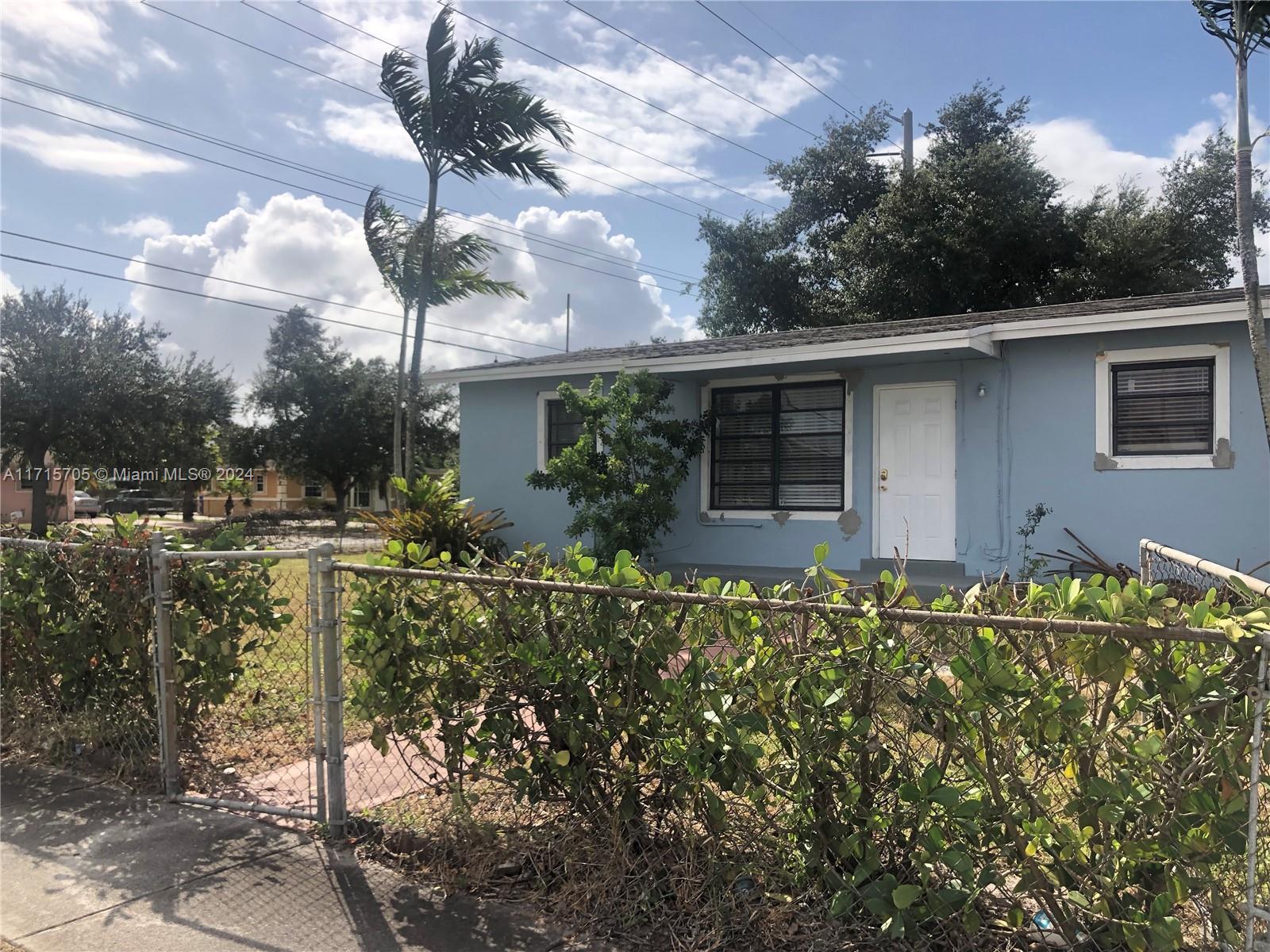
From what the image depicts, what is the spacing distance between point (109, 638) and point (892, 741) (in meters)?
4.10

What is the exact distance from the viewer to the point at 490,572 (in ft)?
11.5

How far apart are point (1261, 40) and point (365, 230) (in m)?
12.9

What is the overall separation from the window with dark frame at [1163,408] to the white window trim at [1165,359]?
0.05 m

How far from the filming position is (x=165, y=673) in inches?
173

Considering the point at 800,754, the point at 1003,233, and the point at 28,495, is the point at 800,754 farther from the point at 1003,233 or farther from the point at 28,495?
the point at 28,495

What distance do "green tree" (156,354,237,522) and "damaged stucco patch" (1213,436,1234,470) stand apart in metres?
23.7

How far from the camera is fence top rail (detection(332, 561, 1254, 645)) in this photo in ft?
7.55

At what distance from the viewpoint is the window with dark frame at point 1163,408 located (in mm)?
9297

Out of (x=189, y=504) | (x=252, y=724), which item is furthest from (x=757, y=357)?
(x=189, y=504)

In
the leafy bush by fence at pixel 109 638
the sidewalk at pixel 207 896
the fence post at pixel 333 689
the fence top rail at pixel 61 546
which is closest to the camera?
the sidewalk at pixel 207 896

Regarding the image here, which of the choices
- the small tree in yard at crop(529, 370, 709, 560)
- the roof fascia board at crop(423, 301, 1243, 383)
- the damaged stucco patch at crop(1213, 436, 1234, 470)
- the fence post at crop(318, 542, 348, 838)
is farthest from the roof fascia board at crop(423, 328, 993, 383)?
the fence post at crop(318, 542, 348, 838)

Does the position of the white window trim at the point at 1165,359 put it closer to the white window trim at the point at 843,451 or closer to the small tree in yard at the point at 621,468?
the white window trim at the point at 843,451

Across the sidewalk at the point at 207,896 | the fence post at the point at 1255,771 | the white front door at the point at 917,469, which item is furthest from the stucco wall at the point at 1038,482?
the fence post at the point at 1255,771

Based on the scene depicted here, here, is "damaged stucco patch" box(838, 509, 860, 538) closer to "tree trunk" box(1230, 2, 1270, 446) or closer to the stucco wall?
the stucco wall
